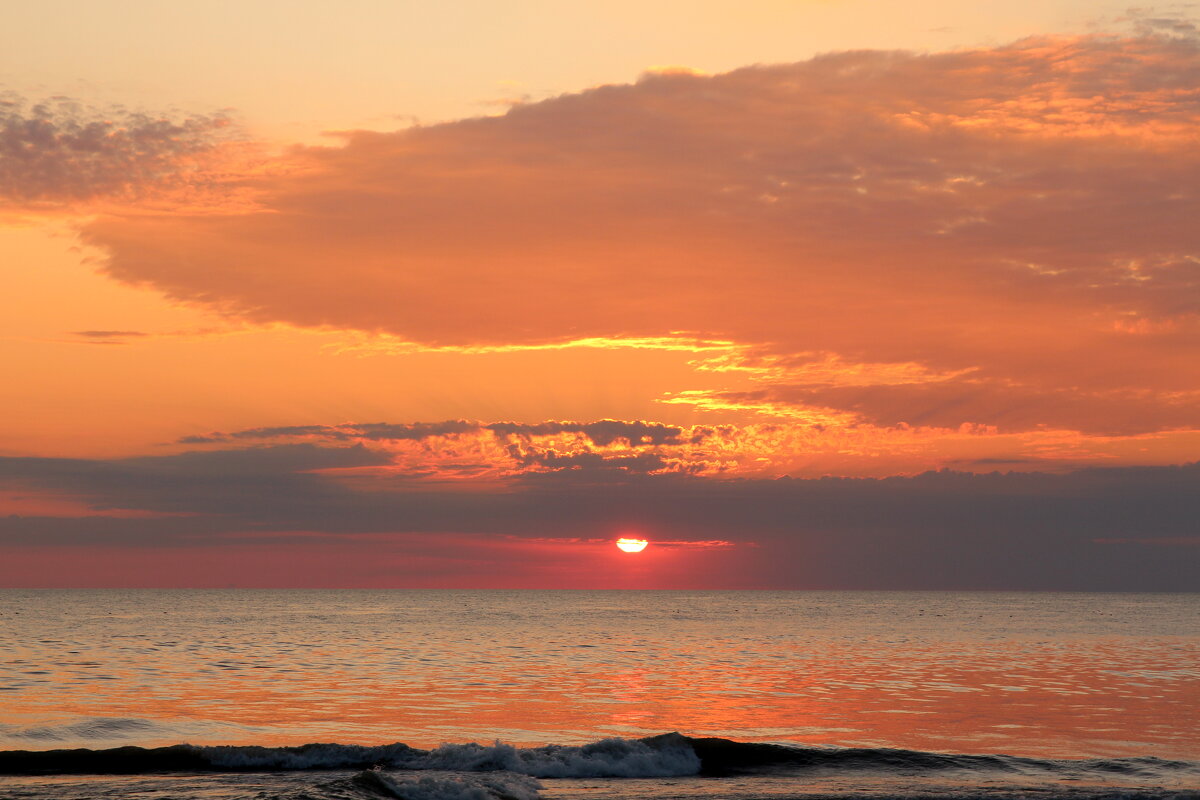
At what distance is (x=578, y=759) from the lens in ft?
106

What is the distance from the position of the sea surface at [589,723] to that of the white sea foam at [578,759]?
0.25 ft

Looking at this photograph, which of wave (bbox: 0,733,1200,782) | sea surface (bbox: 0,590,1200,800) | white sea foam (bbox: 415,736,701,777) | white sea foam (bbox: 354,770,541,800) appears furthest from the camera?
wave (bbox: 0,733,1200,782)

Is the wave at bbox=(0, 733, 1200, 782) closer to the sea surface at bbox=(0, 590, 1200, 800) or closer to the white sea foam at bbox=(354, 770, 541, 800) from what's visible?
the sea surface at bbox=(0, 590, 1200, 800)

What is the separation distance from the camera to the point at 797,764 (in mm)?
33656

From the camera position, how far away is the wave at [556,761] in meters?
31.7

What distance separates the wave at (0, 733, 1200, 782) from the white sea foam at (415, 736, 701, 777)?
0.03 metres

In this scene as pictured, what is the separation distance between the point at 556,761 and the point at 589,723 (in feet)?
28.7

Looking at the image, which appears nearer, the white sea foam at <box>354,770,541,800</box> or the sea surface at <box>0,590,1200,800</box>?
the white sea foam at <box>354,770,541,800</box>

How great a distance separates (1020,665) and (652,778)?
146 feet

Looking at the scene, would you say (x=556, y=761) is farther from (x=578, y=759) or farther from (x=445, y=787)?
(x=445, y=787)

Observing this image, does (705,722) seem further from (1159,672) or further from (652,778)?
(1159,672)

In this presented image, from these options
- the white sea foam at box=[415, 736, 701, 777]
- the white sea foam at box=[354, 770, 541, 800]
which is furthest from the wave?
the white sea foam at box=[354, 770, 541, 800]

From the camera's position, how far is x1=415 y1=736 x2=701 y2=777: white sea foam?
31594 millimetres

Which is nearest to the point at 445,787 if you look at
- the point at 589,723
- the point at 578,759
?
the point at 578,759
